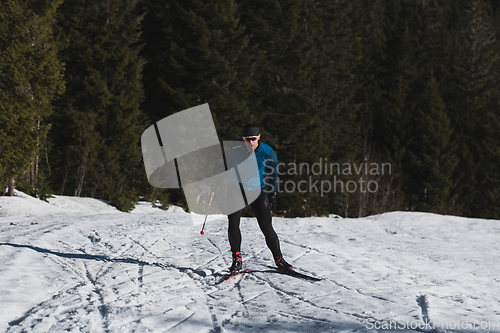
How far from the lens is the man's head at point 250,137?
15.8ft

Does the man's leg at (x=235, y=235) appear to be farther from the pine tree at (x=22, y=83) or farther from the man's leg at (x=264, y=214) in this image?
the pine tree at (x=22, y=83)

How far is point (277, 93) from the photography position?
1025 inches

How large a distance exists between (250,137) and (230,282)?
1.70 metres

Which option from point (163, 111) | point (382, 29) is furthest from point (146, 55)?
point (382, 29)

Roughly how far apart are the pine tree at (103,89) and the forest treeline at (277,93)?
0.06m

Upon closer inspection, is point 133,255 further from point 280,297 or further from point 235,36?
point 235,36

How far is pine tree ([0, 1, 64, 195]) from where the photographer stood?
11.8m

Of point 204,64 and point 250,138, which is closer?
point 250,138

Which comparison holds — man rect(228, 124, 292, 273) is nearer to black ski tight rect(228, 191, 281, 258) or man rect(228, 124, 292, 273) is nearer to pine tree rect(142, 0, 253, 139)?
black ski tight rect(228, 191, 281, 258)

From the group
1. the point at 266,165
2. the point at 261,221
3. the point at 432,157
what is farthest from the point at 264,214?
the point at 432,157

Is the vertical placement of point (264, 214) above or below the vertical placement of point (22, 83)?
below

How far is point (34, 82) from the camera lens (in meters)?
12.6

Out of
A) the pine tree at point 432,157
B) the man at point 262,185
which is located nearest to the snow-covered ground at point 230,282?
the man at point 262,185

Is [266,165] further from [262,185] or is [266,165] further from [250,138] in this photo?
[250,138]
